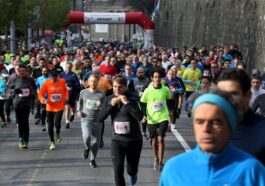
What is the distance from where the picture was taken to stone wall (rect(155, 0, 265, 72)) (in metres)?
31.6

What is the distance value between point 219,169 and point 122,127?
656 cm

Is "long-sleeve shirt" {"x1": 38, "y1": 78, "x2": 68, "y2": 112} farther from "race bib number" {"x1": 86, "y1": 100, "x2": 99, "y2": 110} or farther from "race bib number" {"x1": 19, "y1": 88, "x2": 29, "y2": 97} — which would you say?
"race bib number" {"x1": 86, "y1": 100, "x2": 99, "y2": 110}

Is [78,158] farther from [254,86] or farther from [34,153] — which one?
[254,86]

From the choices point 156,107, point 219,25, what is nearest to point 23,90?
point 156,107

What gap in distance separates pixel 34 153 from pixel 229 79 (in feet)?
33.2

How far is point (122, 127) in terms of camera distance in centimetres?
1008

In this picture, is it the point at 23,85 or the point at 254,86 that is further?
the point at 23,85

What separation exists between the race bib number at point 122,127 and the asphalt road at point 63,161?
1.28 metres

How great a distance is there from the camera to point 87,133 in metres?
12.8

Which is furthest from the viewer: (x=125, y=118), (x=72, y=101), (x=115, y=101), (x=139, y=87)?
(x=72, y=101)

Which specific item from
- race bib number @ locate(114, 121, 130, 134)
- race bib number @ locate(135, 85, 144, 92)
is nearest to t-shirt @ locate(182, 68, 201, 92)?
race bib number @ locate(135, 85, 144, 92)

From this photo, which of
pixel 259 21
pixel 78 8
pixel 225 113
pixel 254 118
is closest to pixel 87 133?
pixel 254 118

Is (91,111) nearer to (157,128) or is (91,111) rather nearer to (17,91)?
(157,128)

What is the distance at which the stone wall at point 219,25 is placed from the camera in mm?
31625
